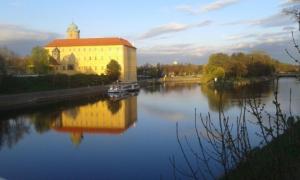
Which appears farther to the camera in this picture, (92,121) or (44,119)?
A: (44,119)

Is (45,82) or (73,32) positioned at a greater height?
(73,32)

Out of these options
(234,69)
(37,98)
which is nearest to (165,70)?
(234,69)

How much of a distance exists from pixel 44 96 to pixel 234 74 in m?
26.5

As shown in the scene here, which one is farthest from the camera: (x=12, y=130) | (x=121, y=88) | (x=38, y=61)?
(x=38, y=61)

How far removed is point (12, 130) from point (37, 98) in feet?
47.7

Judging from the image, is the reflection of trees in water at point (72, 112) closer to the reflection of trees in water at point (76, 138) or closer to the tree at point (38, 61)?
the reflection of trees in water at point (76, 138)

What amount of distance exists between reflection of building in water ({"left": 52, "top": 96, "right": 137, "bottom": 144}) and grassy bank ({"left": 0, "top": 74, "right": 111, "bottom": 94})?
6.89 metres

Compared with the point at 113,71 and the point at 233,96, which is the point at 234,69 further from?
the point at 233,96

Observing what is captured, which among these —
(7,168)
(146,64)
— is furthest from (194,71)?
(7,168)

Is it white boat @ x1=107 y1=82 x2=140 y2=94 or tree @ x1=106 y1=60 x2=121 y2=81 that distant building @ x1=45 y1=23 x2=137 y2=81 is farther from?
white boat @ x1=107 y1=82 x2=140 y2=94

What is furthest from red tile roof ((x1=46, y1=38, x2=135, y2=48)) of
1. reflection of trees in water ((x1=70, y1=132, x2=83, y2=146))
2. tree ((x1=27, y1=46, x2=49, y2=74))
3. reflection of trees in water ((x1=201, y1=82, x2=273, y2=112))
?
reflection of trees in water ((x1=70, y1=132, x2=83, y2=146))

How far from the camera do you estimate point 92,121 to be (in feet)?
66.7

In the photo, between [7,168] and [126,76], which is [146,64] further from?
[7,168]

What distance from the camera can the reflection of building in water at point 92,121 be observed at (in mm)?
16938
